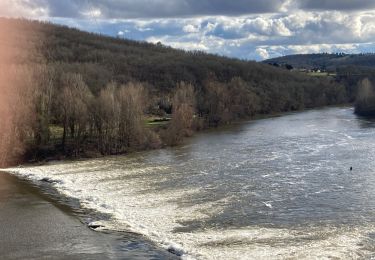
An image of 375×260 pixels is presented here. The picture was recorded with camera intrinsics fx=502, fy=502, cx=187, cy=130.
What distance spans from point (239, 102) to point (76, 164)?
168 ft

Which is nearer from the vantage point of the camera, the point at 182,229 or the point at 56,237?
the point at 56,237

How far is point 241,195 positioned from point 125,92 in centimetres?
3012

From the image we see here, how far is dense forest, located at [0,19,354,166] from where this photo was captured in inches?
2162

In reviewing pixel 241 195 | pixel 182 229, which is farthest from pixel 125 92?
pixel 182 229

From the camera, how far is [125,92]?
58562mm

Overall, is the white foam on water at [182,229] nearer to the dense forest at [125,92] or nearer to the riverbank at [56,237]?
the riverbank at [56,237]

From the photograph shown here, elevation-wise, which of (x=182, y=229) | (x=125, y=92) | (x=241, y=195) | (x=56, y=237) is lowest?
(x=56, y=237)

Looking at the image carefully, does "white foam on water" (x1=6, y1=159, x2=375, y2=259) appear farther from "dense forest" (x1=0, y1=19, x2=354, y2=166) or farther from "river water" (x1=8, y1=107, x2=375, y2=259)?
"dense forest" (x1=0, y1=19, x2=354, y2=166)

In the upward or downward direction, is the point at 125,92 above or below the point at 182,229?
above

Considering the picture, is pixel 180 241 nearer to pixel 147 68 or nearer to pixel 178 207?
pixel 178 207

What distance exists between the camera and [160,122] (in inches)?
2869

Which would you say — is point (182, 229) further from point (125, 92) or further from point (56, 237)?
point (125, 92)

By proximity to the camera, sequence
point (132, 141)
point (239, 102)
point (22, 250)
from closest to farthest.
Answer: point (22, 250), point (132, 141), point (239, 102)

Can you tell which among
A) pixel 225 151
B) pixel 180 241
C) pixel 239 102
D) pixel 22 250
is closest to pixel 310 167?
pixel 225 151
